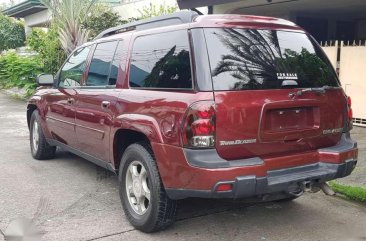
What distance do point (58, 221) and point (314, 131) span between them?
256 centimetres

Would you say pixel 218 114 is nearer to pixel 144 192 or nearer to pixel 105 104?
pixel 144 192

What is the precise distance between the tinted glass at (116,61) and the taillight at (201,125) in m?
1.42

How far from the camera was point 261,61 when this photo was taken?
369 centimetres

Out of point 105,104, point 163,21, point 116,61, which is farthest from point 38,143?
point 163,21

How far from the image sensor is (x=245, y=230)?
4129 millimetres

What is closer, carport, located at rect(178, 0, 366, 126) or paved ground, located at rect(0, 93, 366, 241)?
paved ground, located at rect(0, 93, 366, 241)

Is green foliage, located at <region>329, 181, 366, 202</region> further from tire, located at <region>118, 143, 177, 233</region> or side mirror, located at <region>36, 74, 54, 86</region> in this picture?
side mirror, located at <region>36, 74, 54, 86</region>

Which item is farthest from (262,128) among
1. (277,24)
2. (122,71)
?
(122,71)

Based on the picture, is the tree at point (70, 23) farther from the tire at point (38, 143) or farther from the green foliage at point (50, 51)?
the tire at point (38, 143)

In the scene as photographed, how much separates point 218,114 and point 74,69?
2.95 meters

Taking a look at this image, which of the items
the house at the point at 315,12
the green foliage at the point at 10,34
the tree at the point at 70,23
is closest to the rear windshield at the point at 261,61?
the house at the point at 315,12

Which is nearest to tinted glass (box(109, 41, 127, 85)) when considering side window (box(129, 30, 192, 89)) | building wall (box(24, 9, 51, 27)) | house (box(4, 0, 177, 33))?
side window (box(129, 30, 192, 89))

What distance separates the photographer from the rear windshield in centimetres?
353

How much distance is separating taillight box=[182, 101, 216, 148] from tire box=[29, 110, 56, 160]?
3.77 meters
